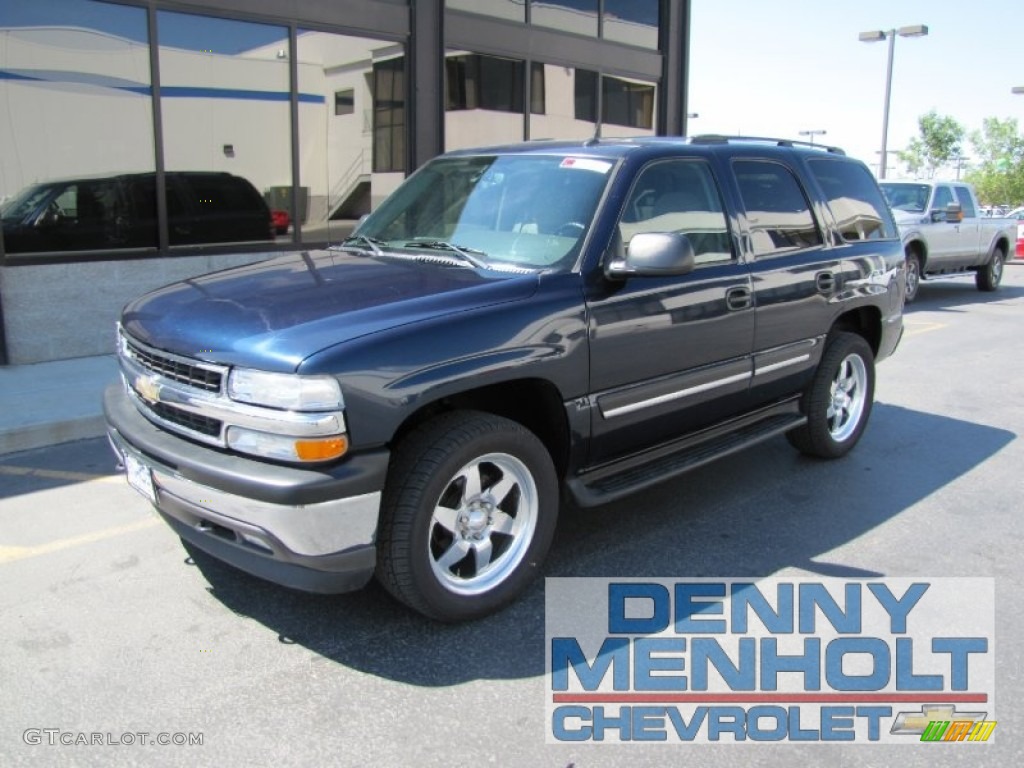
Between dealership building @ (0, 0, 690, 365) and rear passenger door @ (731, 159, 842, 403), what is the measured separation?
6.13 metres

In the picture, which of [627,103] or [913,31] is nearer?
[627,103]

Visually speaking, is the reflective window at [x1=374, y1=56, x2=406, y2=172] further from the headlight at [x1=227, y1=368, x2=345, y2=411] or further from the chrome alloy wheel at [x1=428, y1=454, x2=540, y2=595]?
the headlight at [x1=227, y1=368, x2=345, y2=411]

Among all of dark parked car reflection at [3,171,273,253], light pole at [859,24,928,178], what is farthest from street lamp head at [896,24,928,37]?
dark parked car reflection at [3,171,273,253]

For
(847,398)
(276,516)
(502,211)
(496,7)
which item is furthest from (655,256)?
(496,7)

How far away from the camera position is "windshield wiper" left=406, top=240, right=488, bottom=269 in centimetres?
395

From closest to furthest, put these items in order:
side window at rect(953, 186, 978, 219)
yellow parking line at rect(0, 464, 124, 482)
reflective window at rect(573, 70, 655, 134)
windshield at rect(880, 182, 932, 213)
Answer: yellow parking line at rect(0, 464, 124, 482), reflective window at rect(573, 70, 655, 134), windshield at rect(880, 182, 932, 213), side window at rect(953, 186, 978, 219)

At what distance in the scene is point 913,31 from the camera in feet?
74.0

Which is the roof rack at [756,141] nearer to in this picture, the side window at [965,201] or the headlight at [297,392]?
the headlight at [297,392]

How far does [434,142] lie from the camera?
1143 cm

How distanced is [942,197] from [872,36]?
37.1 ft

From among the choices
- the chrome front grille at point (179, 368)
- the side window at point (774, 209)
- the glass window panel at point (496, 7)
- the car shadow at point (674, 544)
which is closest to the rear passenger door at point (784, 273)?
the side window at point (774, 209)

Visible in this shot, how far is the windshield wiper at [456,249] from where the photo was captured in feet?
13.0

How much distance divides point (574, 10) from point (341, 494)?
39.2 ft

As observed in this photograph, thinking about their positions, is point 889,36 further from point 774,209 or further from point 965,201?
point 774,209
